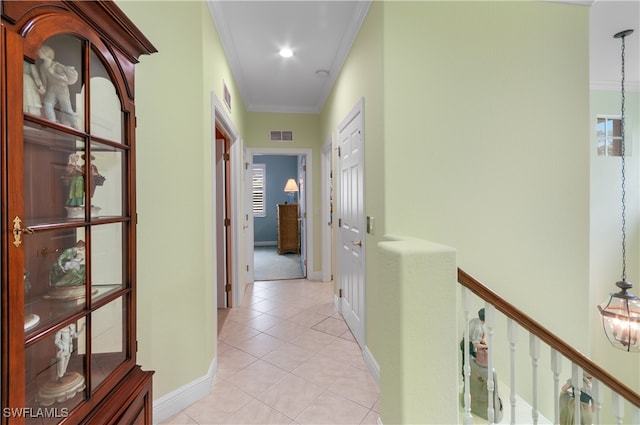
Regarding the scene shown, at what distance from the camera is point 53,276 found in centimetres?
95

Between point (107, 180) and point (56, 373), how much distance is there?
0.67 meters

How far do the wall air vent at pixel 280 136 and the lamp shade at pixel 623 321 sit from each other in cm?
425

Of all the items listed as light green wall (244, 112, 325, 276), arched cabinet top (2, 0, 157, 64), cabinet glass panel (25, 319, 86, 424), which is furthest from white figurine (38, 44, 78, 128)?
light green wall (244, 112, 325, 276)

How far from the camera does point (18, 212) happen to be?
2.40 ft

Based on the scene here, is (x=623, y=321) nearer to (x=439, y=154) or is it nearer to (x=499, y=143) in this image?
(x=499, y=143)

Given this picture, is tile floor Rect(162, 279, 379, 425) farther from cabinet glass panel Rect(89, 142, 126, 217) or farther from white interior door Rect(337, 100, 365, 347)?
cabinet glass panel Rect(89, 142, 126, 217)

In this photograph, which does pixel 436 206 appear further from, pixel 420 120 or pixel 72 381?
pixel 72 381

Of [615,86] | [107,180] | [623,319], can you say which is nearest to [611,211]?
[615,86]

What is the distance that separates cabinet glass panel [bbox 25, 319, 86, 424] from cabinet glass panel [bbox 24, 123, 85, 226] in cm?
34

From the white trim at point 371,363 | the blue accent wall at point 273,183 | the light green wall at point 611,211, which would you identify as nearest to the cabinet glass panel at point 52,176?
the white trim at point 371,363

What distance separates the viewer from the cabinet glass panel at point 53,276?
0.86 metres

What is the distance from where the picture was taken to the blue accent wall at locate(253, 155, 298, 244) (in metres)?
8.52

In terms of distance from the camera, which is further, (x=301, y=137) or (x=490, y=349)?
(x=301, y=137)

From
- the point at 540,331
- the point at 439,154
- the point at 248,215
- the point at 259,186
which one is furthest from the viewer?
the point at 259,186
